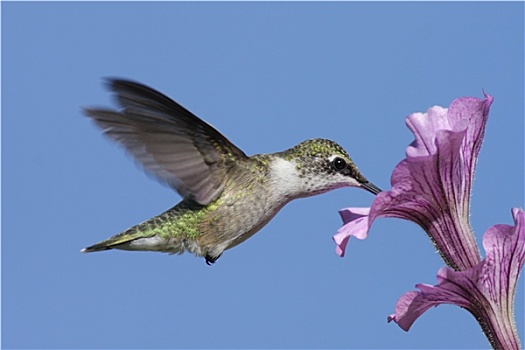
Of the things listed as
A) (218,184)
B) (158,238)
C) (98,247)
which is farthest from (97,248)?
(218,184)

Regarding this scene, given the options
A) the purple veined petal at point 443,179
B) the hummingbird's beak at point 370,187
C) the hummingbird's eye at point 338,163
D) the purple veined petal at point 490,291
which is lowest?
the purple veined petal at point 490,291

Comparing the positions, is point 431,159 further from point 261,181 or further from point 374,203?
point 261,181

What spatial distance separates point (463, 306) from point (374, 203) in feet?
1.86

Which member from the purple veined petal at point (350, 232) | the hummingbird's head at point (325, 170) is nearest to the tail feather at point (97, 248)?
the hummingbird's head at point (325, 170)

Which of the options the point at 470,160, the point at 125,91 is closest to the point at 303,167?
the point at 125,91

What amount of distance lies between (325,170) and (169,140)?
1.01 m

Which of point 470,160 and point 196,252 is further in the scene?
point 196,252

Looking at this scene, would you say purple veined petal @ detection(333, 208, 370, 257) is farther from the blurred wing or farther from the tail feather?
the tail feather

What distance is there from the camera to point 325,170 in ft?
14.9

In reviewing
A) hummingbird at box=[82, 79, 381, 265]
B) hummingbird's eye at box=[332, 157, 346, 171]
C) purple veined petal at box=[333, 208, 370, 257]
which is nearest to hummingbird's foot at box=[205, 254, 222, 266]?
hummingbird at box=[82, 79, 381, 265]

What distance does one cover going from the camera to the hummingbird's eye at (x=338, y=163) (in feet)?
14.8

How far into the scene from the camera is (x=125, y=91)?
3936 millimetres

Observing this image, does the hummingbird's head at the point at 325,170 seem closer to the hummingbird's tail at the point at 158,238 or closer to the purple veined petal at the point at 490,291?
the hummingbird's tail at the point at 158,238

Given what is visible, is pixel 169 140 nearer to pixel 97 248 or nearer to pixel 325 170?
pixel 97 248
